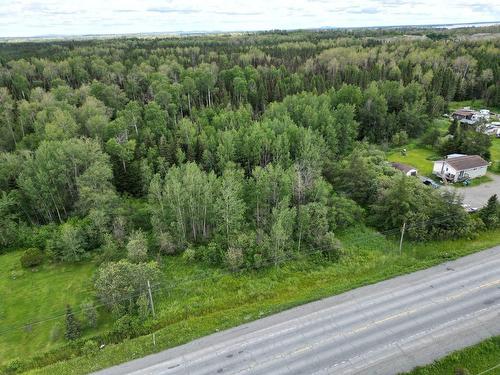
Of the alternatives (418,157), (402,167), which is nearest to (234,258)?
(402,167)

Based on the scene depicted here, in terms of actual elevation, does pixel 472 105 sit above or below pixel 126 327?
below

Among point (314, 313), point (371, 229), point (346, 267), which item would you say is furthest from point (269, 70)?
point (314, 313)

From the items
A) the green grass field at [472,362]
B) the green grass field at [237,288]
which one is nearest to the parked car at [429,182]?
the green grass field at [237,288]

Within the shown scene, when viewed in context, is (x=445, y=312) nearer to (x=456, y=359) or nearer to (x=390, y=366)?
(x=456, y=359)

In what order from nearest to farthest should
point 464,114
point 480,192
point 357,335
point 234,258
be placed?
point 357,335, point 234,258, point 480,192, point 464,114

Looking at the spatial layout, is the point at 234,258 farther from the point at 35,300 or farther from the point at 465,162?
the point at 465,162

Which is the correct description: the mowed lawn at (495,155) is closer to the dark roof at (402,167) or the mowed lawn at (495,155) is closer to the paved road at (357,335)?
the dark roof at (402,167)

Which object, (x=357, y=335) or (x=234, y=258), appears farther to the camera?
(x=234, y=258)
